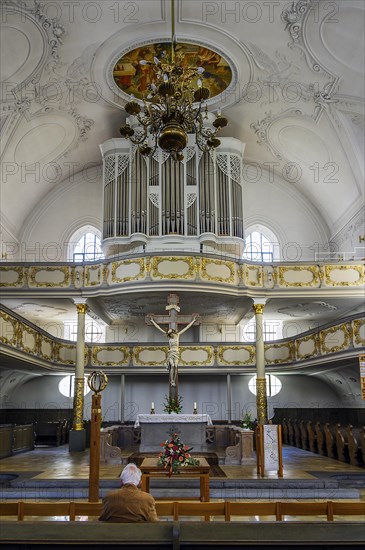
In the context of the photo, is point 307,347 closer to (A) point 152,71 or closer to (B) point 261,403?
(B) point 261,403

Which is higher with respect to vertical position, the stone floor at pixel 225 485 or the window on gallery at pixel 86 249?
the window on gallery at pixel 86 249

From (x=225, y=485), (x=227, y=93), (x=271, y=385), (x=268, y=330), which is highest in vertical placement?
(x=227, y=93)

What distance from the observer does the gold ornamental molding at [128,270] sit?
17675 mm

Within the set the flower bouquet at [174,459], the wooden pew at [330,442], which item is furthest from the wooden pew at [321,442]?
the flower bouquet at [174,459]

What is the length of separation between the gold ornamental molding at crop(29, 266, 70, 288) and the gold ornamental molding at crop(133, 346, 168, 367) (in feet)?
13.1

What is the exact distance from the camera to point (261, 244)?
23922 mm

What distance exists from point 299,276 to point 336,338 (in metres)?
2.78

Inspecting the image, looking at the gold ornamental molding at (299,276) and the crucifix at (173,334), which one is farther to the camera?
the gold ornamental molding at (299,276)

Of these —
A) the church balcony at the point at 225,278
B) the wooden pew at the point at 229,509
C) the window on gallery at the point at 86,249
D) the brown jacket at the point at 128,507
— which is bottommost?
the wooden pew at the point at 229,509

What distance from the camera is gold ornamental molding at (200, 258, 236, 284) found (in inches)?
698

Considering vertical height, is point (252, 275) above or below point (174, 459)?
above

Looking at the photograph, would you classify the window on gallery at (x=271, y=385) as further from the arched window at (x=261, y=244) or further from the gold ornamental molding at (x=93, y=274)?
the gold ornamental molding at (x=93, y=274)

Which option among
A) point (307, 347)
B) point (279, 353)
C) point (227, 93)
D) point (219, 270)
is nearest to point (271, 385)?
point (279, 353)

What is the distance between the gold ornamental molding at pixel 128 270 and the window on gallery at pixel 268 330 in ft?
25.6
